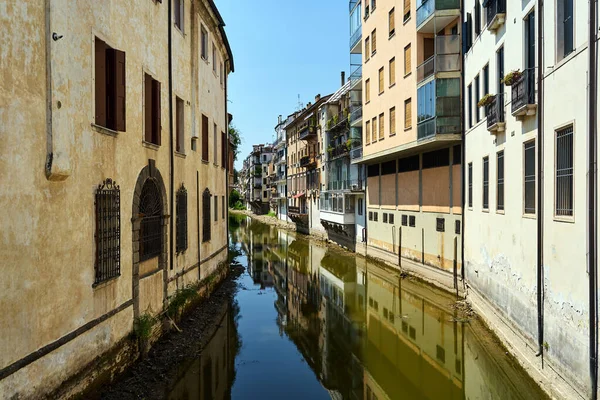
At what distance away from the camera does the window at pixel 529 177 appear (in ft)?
33.6

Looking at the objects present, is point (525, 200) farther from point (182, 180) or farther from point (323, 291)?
point (323, 291)

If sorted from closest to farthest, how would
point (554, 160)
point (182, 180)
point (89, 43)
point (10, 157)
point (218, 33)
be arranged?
point (10, 157) < point (89, 43) < point (554, 160) < point (182, 180) < point (218, 33)

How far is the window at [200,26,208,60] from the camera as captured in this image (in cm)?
1693

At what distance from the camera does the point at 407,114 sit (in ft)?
67.7

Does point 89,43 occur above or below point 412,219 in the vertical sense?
above

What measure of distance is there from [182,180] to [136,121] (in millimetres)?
3921

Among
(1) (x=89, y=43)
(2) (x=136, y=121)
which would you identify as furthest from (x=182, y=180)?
(1) (x=89, y=43)

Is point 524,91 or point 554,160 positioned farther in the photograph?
point 524,91

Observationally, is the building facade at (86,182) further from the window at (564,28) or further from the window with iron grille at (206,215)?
the window at (564,28)

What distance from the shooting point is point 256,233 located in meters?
51.2

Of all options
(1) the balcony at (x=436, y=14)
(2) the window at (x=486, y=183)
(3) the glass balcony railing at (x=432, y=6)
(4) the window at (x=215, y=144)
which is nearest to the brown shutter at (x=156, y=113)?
(4) the window at (x=215, y=144)

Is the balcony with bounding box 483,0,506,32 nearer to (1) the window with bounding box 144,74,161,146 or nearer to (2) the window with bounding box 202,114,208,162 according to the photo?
(1) the window with bounding box 144,74,161,146

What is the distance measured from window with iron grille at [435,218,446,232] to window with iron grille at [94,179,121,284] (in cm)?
1360

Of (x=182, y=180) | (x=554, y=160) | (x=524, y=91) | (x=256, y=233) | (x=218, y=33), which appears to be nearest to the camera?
(x=554, y=160)
